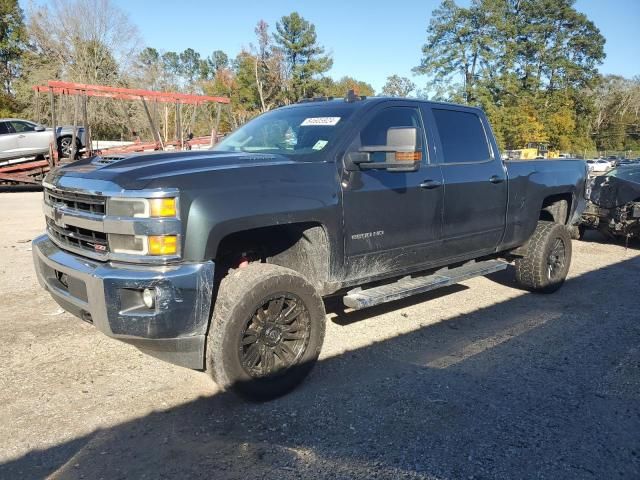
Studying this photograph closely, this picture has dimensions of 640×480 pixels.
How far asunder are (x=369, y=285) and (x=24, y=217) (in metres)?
9.77

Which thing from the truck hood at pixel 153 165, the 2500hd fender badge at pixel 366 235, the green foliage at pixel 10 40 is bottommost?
the 2500hd fender badge at pixel 366 235

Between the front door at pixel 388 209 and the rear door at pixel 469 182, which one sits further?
the rear door at pixel 469 182

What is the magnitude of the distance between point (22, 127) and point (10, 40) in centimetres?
3006

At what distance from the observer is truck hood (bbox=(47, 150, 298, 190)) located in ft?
9.62

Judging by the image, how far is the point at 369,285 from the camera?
4387mm

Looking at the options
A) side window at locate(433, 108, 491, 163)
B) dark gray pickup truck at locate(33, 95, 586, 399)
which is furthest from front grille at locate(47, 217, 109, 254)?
side window at locate(433, 108, 491, 163)

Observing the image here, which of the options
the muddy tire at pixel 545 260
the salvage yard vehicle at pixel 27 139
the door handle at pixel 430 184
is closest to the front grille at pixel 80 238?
the door handle at pixel 430 184

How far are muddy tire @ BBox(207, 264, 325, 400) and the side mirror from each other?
0.96 metres

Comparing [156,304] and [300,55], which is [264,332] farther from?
[300,55]

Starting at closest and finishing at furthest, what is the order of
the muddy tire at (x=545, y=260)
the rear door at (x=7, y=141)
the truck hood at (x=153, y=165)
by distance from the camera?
1. the truck hood at (x=153, y=165)
2. the muddy tire at (x=545, y=260)
3. the rear door at (x=7, y=141)

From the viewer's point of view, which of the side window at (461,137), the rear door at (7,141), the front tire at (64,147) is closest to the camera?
the side window at (461,137)

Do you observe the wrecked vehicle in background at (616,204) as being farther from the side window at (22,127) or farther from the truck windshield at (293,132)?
the side window at (22,127)

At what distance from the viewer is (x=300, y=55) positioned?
49.8m

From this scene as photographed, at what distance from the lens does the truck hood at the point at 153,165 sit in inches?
115
